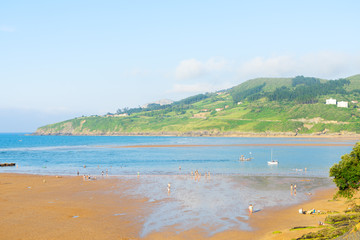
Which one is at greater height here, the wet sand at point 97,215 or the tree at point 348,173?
the tree at point 348,173

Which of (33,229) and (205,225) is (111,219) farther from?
(205,225)

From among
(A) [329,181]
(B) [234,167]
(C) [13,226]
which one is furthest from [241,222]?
(B) [234,167]

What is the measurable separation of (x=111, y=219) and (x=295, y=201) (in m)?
27.2

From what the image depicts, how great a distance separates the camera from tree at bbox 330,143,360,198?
36688 mm

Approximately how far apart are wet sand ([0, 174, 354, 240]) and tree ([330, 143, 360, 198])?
11.1 ft

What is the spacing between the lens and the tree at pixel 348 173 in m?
36.7

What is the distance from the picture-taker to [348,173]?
3703cm

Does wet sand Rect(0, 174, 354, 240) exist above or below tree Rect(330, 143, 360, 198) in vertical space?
below

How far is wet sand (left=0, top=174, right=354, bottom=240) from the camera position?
32.2 m

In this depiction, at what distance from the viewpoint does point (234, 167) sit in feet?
292

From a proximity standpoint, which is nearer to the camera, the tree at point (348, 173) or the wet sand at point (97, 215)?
the wet sand at point (97, 215)

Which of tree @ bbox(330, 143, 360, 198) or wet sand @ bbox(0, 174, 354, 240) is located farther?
tree @ bbox(330, 143, 360, 198)

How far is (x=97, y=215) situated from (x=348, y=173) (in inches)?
1211

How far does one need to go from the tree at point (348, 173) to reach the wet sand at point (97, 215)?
11.1 feet
